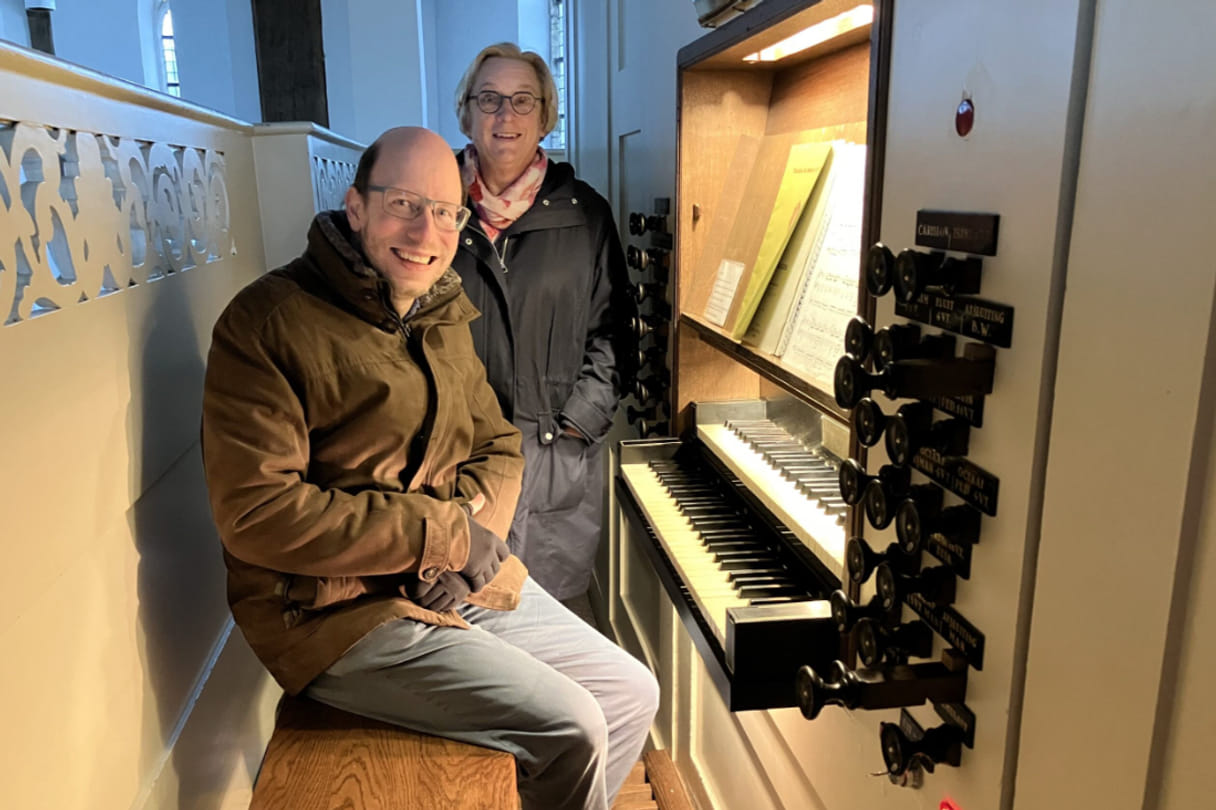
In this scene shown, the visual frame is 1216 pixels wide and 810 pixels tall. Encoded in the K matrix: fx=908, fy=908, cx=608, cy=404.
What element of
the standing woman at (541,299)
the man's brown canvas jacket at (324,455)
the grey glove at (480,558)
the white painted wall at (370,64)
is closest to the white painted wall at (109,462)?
the man's brown canvas jacket at (324,455)

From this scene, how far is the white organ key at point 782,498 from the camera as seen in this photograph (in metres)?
1.43

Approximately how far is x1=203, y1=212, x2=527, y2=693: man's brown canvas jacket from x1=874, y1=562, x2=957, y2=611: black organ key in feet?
2.38

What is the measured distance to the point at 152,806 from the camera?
130 cm

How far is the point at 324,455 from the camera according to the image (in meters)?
1.48

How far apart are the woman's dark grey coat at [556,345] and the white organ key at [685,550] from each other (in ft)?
0.58

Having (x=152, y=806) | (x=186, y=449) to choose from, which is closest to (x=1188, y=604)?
(x=152, y=806)

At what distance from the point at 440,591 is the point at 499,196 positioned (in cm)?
100

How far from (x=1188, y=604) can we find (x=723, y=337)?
124cm

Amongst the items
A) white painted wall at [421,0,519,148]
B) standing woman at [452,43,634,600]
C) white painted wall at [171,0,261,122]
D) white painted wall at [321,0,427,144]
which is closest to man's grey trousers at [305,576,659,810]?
standing woman at [452,43,634,600]

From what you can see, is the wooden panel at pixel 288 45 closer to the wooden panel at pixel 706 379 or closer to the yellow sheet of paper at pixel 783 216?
the wooden panel at pixel 706 379

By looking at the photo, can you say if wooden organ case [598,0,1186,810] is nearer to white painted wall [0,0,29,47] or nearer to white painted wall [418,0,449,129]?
white painted wall [418,0,449,129]

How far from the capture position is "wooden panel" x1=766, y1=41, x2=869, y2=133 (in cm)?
162

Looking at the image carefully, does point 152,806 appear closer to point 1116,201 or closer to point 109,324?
point 109,324

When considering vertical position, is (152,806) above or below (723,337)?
below
